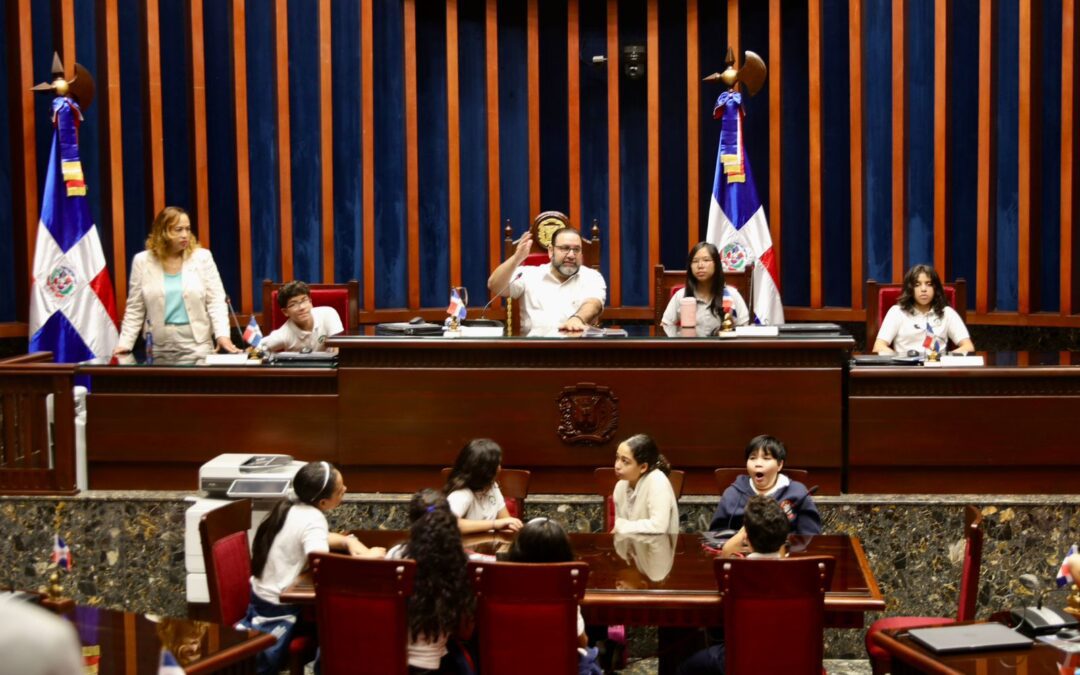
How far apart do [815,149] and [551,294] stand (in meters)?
2.86

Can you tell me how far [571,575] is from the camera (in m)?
3.67

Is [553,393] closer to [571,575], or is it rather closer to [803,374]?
[803,374]

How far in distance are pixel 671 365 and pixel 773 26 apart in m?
3.65

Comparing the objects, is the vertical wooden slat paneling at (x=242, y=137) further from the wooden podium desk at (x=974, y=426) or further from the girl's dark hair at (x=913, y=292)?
the wooden podium desk at (x=974, y=426)

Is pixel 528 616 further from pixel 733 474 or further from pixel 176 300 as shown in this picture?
pixel 176 300

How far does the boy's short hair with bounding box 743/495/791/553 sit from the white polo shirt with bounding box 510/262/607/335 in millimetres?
2155

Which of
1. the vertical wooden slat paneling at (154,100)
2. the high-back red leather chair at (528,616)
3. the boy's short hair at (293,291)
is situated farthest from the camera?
the vertical wooden slat paneling at (154,100)

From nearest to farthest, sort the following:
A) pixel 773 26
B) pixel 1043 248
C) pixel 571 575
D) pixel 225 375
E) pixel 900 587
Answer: pixel 571 575, pixel 900 587, pixel 225 375, pixel 1043 248, pixel 773 26

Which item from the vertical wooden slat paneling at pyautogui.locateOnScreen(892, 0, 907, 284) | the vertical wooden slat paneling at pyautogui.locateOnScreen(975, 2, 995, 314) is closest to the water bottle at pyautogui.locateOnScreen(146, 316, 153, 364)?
the vertical wooden slat paneling at pyautogui.locateOnScreen(892, 0, 907, 284)

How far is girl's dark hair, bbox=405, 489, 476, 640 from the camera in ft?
12.5

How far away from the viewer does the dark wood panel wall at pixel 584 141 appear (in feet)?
25.4

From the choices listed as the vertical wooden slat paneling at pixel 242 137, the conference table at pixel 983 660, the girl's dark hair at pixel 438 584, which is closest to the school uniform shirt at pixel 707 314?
the girl's dark hair at pixel 438 584

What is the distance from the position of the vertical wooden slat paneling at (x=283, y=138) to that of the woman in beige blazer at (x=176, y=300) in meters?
2.14

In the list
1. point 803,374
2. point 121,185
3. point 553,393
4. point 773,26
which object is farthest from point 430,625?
point 773,26
